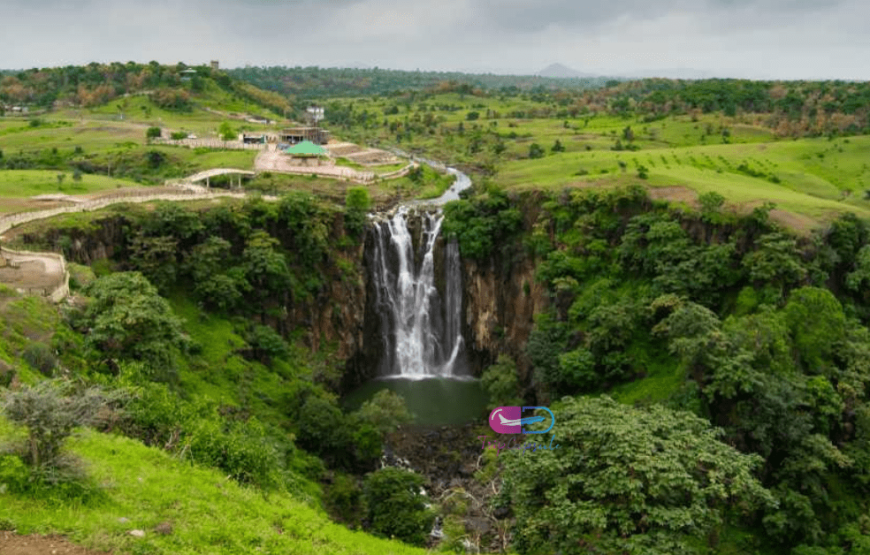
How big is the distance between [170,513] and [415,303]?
1251 inches

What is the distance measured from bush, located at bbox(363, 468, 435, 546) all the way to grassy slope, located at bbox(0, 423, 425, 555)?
6.86m

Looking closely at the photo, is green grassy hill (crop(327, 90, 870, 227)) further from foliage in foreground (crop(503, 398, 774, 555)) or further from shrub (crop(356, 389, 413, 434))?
foliage in foreground (crop(503, 398, 774, 555))

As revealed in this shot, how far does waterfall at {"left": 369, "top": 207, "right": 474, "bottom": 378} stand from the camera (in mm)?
44844

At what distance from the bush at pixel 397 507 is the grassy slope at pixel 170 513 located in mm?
6858

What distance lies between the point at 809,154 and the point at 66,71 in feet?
337

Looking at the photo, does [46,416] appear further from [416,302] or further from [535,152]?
[535,152]

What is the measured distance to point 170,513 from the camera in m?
14.3

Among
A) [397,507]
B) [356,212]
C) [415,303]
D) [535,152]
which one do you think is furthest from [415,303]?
[535,152]

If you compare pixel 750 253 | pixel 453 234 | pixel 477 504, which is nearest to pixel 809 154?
pixel 750 253

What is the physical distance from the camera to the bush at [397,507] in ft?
83.3

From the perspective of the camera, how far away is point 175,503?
14.8 metres

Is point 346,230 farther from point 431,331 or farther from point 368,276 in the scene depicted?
point 431,331
